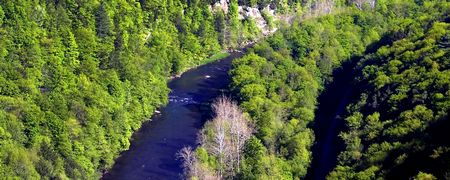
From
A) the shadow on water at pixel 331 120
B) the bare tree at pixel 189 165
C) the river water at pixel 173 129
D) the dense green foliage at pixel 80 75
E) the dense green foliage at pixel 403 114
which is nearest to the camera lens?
the dense green foliage at pixel 403 114

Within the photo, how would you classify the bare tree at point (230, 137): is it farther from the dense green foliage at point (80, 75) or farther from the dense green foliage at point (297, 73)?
the dense green foliage at point (80, 75)

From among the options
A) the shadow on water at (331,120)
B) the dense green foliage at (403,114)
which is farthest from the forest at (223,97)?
the shadow on water at (331,120)

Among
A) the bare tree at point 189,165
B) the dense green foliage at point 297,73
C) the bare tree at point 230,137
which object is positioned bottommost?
the bare tree at point 189,165

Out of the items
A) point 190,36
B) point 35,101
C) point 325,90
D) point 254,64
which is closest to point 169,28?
point 190,36

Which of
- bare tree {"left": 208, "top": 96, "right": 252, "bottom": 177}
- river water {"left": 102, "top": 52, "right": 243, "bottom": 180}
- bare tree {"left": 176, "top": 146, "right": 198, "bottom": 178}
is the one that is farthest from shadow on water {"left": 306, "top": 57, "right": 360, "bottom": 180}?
river water {"left": 102, "top": 52, "right": 243, "bottom": 180}

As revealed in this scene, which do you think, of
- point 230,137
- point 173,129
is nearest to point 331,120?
point 230,137

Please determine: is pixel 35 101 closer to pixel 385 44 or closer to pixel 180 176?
pixel 180 176

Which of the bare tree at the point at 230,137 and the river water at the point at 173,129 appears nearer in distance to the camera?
the bare tree at the point at 230,137
